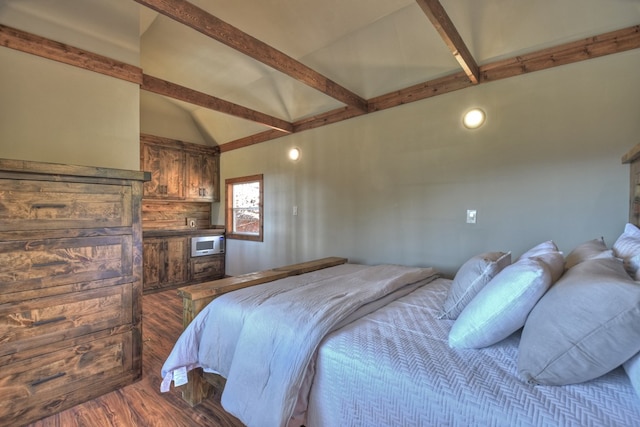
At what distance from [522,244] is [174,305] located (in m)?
4.01

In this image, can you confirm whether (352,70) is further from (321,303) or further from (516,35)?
(321,303)

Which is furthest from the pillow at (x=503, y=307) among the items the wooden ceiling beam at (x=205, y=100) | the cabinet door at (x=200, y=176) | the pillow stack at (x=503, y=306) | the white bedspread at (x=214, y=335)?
the cabinet door at (x=200, y=176)

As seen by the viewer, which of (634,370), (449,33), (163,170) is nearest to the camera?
(634,370)

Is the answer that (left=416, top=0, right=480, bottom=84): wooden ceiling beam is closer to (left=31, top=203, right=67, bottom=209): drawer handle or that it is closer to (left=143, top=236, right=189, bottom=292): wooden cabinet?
(left=31, top=203, right=67, bottom=209): drawer handle

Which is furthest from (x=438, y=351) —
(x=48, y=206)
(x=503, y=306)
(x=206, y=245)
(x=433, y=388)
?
(x=206, y=245)

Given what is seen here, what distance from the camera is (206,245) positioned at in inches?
200

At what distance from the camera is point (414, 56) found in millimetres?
2816

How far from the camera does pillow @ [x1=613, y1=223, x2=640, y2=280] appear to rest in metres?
1.16

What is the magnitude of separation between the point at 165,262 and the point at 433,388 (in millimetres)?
4549

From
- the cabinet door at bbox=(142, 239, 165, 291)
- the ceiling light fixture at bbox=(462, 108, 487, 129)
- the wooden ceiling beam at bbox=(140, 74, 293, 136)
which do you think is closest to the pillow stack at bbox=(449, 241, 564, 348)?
the ceiling light fixture at bbox=(462, 108, 487, 129)

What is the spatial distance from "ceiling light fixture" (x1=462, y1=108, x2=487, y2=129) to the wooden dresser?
2.77 metres

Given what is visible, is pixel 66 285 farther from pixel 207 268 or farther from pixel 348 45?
pixel 207 268

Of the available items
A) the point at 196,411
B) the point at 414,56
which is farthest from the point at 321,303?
the point at 414,56

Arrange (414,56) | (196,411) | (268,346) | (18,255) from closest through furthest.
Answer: (268,346)
(18,255)
(196,411)
(414,56)
